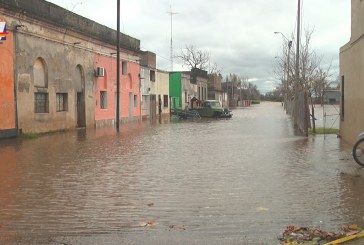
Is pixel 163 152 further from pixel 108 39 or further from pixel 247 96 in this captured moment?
pixel 247 96

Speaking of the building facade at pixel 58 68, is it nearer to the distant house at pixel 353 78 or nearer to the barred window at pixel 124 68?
the barred window at pixel 124 68

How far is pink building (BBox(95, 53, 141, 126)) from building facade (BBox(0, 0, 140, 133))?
0.21 feet

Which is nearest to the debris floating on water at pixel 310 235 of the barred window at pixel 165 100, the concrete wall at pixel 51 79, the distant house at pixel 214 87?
the concrete wall at pixel 51 79

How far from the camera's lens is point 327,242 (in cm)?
533

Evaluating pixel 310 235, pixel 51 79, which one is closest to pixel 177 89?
pixel 51 79

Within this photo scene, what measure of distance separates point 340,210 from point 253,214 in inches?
52.2

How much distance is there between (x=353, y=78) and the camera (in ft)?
51.2

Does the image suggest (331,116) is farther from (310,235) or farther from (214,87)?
(214,87)

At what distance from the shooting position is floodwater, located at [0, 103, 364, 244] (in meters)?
5.89

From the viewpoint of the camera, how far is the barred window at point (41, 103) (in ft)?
→ 75.2

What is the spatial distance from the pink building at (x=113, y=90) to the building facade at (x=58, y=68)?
65 millimetres

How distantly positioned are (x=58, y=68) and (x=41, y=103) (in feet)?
8.40

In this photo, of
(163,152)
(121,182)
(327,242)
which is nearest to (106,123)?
(163,152)

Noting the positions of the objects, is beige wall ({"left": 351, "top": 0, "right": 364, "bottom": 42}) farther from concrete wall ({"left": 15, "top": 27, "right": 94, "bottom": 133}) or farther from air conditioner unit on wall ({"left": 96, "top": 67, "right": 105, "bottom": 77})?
air conditioner unit on wall ({"left": 96, "top": 67, "right": 105, "bottom": 77})
